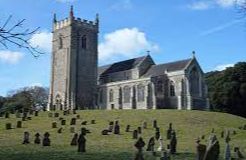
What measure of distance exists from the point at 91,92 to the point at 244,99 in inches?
1079

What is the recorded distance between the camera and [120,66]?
87188 mm

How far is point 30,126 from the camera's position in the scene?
3916 centimetres

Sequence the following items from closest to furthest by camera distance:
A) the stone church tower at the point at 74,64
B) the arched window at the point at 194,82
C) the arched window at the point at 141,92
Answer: the arched window at the point at 194,82, the arched window at the point at 141,92, the stone church tower at the point at 74,64

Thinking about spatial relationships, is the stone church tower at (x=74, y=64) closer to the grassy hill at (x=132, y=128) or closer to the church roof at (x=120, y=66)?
the church roof at (x=120, y=66)

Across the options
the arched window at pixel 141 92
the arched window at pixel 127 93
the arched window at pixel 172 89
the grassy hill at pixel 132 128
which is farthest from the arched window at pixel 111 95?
the grassy hill at pixel 132 128

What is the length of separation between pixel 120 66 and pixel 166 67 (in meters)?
12.4

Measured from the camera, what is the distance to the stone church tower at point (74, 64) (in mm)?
81812

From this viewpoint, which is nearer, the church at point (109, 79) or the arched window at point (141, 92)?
the church at point (109, 79)

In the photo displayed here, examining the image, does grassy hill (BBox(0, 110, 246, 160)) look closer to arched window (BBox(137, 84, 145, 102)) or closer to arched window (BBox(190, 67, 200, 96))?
arched window (BBox(190, 67, 200, 96))

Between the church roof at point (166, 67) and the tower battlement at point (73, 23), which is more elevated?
the tower battlement at point (73, 23)

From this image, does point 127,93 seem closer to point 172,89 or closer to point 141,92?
point 141,92

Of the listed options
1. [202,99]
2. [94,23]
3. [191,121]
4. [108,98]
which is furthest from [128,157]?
[94,23]

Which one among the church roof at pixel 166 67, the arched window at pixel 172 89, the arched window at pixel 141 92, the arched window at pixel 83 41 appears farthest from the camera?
the arched window at pixel 83 41

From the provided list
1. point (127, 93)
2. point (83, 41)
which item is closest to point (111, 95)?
point (127, 93)
